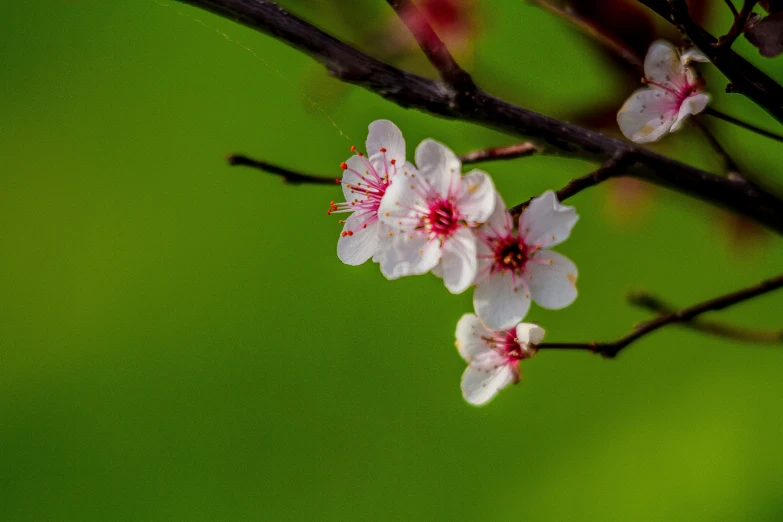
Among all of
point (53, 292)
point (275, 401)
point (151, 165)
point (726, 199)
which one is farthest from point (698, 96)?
point (53, 292)

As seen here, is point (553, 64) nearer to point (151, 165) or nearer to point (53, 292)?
point (151, 165)

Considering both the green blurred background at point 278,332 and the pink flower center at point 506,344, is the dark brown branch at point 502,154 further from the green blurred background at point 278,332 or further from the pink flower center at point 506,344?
the green blurred background at point 278,332

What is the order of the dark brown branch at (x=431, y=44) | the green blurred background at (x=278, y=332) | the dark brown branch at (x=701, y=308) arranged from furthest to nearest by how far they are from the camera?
the green blurred background at (x=278, y=332) < the dark brown branch at (x=701, y=308) < the dark brown branch at (x=431, y=44)

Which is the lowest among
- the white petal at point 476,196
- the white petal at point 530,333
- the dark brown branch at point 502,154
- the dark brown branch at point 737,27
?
the white petal at point 530,333

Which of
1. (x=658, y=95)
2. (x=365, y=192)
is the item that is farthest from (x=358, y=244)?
(x=658, y=95)

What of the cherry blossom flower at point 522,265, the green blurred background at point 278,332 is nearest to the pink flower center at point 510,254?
the cherry blossom flower at point 522,265

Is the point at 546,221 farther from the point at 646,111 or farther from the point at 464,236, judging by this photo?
the point at 646,111

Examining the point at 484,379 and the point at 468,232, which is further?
the point at 484,379
